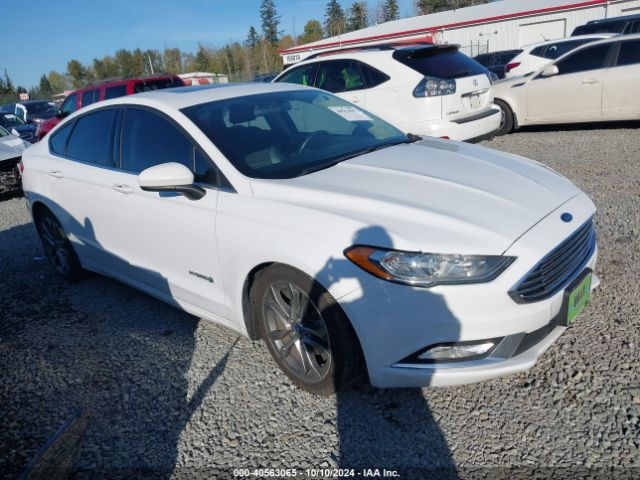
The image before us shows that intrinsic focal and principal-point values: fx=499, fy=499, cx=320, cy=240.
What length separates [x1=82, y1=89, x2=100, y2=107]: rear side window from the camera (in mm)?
11195

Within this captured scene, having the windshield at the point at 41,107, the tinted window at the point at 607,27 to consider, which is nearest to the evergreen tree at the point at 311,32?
the windshield at the point at 41,107

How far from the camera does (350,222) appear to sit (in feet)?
7.70

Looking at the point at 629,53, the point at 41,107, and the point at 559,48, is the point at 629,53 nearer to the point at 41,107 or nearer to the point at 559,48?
the point at 559,48

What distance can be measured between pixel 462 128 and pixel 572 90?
11.2 ft

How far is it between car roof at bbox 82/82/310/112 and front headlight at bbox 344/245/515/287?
1868 millimetres

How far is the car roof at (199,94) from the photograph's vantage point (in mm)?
3371

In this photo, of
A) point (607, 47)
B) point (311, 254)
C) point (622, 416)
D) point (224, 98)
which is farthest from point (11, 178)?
point (607, 47)

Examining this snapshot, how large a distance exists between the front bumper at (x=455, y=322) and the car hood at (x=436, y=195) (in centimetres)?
14

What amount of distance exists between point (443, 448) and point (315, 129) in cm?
216

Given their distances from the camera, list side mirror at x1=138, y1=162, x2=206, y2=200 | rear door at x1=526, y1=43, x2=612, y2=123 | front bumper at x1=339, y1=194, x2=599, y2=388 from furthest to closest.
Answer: rear door at x1=526, y1=43, x2=612, y2=123
side mirror at x1=138, y1=162, x2=206, y2=200
front bumper at x1=339, y1=194, x2=599, y2=388

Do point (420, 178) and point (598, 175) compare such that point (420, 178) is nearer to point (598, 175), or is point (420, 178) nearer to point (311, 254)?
point (311, 254)

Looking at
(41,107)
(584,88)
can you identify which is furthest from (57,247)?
(41,107)

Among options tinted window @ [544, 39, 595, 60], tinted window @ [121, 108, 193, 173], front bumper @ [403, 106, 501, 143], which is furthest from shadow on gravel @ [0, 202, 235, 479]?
tinted window @ [544, 39, 595, 60]

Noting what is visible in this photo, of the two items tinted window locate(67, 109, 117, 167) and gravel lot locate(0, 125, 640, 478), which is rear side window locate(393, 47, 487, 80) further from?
tinted window locate(67, 109, 117, 167)
